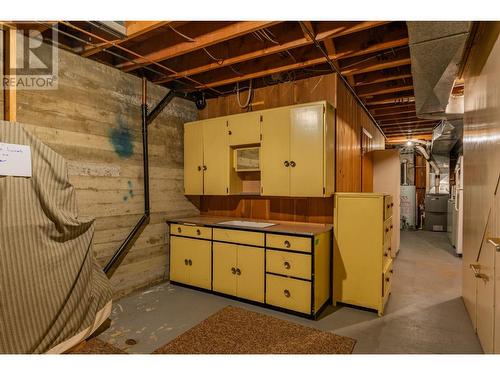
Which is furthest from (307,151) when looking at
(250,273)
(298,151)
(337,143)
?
(250,273)

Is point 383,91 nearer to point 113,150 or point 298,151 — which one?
point 298,151

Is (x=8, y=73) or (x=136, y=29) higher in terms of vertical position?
(x=136, y=29)

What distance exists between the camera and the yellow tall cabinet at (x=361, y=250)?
9.19 feet

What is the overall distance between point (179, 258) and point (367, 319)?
222cm

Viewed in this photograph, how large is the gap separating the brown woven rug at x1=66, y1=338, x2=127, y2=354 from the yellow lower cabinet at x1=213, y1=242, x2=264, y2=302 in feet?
4.11

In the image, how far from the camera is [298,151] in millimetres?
3086

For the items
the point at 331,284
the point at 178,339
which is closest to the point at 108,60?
the point at 178,339

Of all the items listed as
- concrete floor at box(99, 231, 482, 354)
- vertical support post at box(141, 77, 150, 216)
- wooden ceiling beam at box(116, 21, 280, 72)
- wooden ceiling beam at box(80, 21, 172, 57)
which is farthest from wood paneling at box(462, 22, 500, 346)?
vertical support post at box(141, 77, 150, 216)

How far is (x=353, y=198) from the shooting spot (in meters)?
2.93

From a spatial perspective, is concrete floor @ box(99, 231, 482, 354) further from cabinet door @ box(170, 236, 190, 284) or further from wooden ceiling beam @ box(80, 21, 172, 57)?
wooden ceiling beam @ box(80, 21, 172, 57)

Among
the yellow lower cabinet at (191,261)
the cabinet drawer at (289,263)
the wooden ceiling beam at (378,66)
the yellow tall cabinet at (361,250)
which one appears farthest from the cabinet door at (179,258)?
the wooden ceiling beam at (378,66)

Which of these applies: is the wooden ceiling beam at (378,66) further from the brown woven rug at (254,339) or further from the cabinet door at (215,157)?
the brown woven rug at (254,339)

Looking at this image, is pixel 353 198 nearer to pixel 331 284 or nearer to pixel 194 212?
pixel 331 284

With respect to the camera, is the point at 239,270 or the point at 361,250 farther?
the point at 239,270
